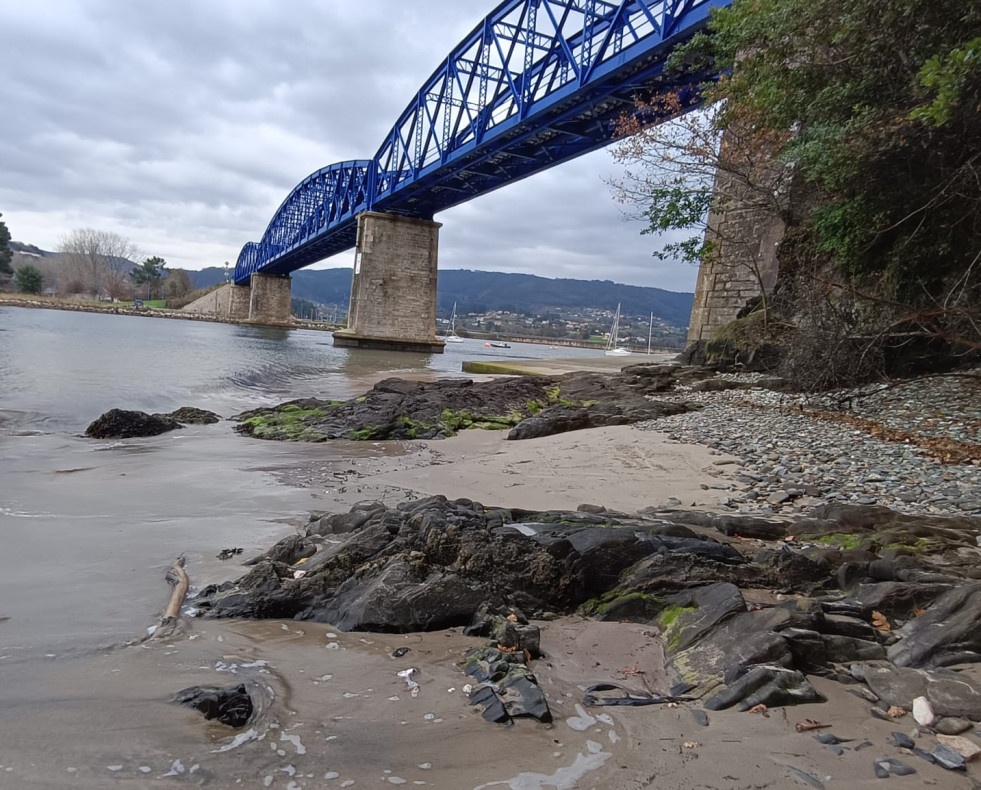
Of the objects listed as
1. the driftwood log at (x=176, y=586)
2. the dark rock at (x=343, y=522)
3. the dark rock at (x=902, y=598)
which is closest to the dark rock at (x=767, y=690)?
the dark rock at (x=902, y=598)

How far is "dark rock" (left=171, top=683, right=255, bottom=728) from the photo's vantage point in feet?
6.89

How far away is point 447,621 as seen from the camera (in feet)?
9.63

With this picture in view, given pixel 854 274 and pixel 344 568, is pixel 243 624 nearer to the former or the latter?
pixel 344 568

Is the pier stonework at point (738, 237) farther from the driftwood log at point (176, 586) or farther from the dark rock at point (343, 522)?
the driftwood log at point (176, 586)

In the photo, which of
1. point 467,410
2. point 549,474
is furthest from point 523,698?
point 467,410

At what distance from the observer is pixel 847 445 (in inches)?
254

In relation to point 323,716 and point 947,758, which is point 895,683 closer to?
point 947,758

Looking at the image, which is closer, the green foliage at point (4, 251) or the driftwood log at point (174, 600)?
the driftwood log at point (174, 600)

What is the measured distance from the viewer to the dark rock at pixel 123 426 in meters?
9.05

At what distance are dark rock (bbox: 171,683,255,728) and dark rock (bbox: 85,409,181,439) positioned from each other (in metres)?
8.04

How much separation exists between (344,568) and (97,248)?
5089 inches

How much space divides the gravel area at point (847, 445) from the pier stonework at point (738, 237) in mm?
5478

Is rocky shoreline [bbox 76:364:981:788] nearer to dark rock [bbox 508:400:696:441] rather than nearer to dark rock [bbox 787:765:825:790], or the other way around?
dark rock [bbox 787:765:825:790]

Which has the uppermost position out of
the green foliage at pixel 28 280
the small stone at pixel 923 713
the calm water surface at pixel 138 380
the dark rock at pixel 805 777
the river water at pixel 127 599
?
the green foliage at pixel 28 280
